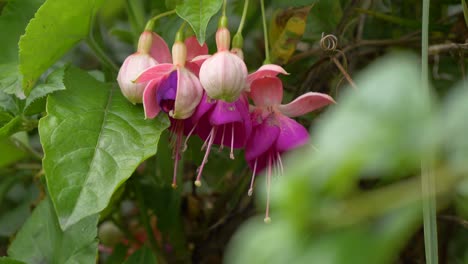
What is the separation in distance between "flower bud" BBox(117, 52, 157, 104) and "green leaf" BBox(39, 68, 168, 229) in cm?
3

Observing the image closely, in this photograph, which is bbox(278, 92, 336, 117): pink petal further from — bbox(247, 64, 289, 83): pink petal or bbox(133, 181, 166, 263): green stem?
bbox(133, 181, 166, 263): green stem

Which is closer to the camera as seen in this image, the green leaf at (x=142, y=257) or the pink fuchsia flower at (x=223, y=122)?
the pink fuchsia flower at (x=223, y=122)

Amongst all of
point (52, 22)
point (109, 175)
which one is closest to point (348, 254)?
point (109, 175)

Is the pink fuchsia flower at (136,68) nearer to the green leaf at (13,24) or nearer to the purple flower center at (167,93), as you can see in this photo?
the purple flower center at (167,93)

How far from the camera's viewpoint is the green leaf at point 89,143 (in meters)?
0.59

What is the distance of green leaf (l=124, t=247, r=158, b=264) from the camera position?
820mm

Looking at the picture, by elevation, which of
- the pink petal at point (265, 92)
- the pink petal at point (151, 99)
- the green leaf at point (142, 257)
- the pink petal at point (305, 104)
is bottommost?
the green leaf at point (142, 257)

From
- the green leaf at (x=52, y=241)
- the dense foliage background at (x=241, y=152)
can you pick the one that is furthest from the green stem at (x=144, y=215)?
the green leaf at (x=52, y=241)

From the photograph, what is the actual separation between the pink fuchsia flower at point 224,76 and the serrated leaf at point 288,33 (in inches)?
7.4

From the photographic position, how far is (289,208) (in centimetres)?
22

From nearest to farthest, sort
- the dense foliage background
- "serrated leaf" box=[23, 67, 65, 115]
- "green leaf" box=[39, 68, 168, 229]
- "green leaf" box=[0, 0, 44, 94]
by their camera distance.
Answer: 1. the dense foliage background
2. "green leaf" box=[39, 68, 168, 229]
3. "serrated leaf" box=[23, 67, 65, 115]
4. "green leaf" box=[0, 0, 44, 94]

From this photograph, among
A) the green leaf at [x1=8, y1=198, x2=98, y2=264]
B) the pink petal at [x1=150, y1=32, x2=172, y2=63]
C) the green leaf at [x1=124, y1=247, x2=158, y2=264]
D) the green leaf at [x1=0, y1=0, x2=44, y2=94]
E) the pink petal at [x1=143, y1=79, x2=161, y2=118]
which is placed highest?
the green leaf at [x1=0, y1=0, x2=44, y2=94]

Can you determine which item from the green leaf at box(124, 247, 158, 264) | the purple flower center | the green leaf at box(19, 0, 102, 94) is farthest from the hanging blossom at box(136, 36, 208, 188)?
the green leaf at box(124, 247, 158, 264)

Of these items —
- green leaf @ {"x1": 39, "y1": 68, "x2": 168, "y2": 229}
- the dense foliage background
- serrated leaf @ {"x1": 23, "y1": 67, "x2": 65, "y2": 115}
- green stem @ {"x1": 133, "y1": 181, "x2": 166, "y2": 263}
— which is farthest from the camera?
green stem @ {"x1": 133, "y1": 181, "x2": 166, "y2": 263}
